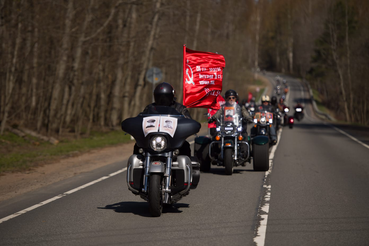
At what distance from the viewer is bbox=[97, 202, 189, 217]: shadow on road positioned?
8.33 m

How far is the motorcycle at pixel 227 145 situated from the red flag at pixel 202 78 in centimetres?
62

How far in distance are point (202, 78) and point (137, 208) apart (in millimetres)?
4733

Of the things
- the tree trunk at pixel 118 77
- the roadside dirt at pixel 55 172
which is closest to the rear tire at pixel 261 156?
the roadside dirt at pixel 55 172

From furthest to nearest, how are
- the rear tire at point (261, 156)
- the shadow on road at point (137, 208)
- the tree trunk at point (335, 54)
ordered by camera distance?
1. the tree trunk at point (335, 54)
2. the rear tire at point (261, 156)
3. the shadow on road at point (137, 208)

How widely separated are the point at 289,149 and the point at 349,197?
10.9 m

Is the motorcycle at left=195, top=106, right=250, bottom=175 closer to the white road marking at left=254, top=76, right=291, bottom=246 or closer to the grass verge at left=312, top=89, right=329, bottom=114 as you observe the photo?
the white road marking at left=254, top=76, right=291, bottom=246

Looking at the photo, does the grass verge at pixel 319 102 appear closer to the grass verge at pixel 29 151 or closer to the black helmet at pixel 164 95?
the grass verge at pixel 29 151

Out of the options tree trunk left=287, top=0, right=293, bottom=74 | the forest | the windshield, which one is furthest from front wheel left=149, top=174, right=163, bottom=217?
tree trunk left=287, top=0, right=293, bottom=74

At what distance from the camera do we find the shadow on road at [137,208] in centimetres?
833

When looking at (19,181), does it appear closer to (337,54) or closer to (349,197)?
(349,197)

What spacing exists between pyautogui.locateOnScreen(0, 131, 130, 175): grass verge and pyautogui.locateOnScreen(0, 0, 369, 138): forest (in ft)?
4.45

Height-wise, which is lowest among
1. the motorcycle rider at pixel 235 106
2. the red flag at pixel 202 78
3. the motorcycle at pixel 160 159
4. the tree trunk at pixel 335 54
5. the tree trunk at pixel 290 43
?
the motorcycle at pixel 160 159

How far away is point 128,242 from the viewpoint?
250 inches

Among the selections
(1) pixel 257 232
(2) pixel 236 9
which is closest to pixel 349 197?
(1) pixel 257 232
